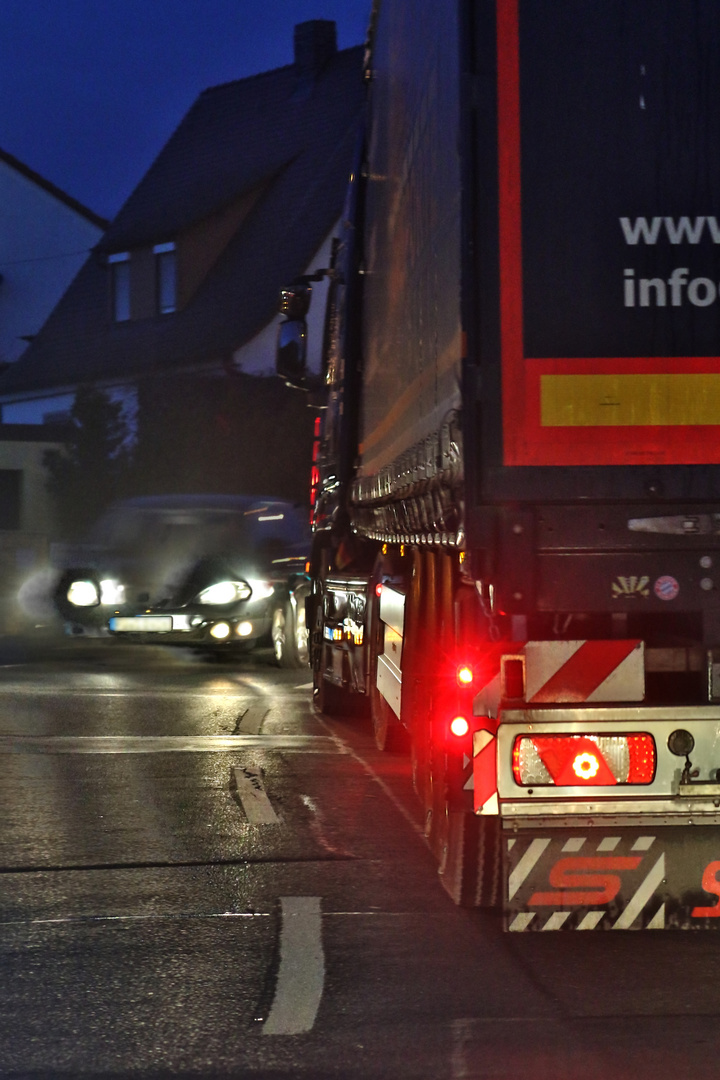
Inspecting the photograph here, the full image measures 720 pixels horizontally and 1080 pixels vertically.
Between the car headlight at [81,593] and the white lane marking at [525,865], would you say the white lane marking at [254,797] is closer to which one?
the white lane marking at [525,865]

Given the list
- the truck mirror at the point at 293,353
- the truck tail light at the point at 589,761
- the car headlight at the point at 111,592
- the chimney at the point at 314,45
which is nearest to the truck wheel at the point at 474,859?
the truck tail light at the point at 589,761

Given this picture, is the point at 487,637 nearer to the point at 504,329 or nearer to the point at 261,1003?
the point at 504,329

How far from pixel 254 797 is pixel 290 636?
8.17 m

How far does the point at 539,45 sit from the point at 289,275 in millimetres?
29748

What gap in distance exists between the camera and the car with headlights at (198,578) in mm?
17672

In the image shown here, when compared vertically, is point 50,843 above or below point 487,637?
below

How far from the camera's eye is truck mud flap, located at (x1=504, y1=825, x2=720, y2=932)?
586cm

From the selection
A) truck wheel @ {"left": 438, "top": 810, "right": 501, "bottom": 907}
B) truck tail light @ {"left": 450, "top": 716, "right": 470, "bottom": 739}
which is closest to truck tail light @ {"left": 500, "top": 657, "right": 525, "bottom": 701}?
truck tail light @ {"left": 450, "top": 716, "right": 470, "bottom": 739}

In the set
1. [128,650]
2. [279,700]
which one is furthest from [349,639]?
[128,650]

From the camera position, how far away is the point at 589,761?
5836 millimetres

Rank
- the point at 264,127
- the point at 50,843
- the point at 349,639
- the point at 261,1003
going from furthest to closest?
the point at 264,127
the point at 349,639
the point at 50,843
the point at 261,1003

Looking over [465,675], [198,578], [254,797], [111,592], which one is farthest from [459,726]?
[111,592]

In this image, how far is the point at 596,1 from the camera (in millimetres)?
5695

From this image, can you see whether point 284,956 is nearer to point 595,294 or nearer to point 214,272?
point 595,294
